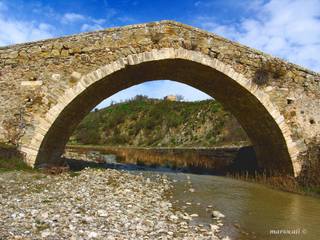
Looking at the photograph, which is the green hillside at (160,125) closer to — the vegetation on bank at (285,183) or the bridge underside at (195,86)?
the vegetation on bank at (285,183)

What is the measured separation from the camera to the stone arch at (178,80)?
34.1ft

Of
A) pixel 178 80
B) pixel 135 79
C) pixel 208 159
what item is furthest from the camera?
pixel 208 159

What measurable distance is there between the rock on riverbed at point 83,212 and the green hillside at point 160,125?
16989mm

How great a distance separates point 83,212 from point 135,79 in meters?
7.24

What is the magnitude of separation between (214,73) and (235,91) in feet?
3.66

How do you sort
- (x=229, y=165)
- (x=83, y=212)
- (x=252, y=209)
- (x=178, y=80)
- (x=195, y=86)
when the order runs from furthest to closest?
(x=229, y=165) < (x=195, y=86) < (x=178, y=80) < (x=252, y=209) < (x=83, y=212)

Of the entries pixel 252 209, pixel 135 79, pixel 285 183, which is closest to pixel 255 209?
pixel 252 209

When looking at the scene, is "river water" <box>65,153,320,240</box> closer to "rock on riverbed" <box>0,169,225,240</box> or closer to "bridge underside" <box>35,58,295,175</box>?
"rock on riverbed" <box>0,169,225,240</box>

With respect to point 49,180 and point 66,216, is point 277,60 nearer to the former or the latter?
point 49,180

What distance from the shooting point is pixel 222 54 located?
11.1 m

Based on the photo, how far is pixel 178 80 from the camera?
539 inches

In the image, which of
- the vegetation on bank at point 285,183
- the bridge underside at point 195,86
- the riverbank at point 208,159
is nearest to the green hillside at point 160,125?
the riverbank at point 208,159

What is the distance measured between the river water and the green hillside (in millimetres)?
13795

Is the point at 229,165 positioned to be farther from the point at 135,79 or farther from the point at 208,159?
the point at 135,79
